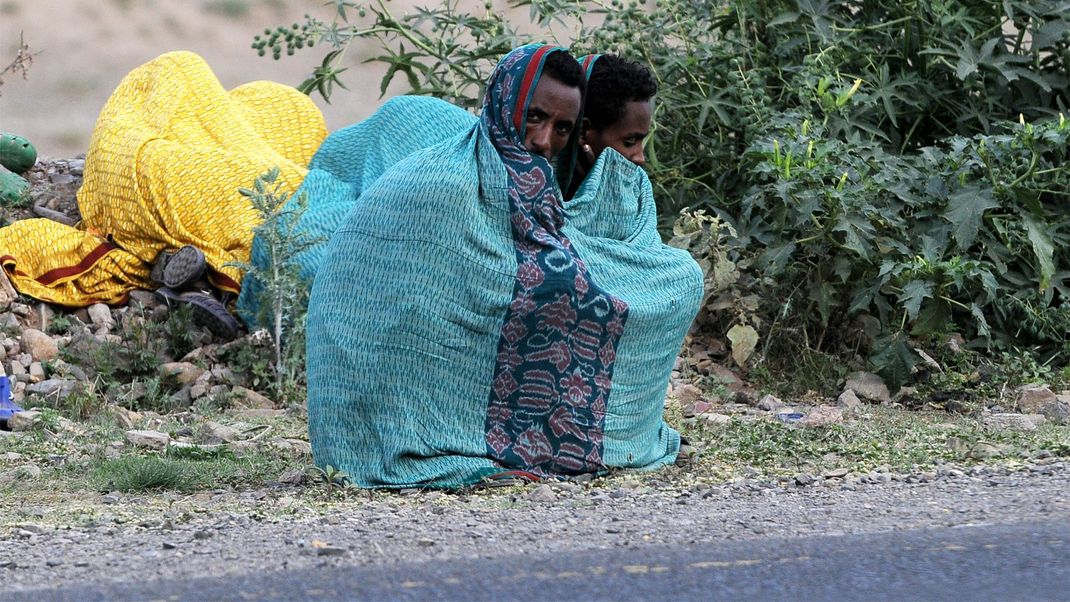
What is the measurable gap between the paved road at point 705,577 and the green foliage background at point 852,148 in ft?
9.58

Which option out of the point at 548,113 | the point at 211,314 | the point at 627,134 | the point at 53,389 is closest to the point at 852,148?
the point at 627,134

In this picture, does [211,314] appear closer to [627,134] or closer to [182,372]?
[182,372]

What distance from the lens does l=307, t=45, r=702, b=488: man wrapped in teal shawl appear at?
163 inches

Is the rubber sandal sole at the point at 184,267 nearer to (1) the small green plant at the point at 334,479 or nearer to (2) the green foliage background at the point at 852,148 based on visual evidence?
(2) the green foliage background at the point at 852,148

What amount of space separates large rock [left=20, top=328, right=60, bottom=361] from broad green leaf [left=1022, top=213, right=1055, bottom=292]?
405 cm

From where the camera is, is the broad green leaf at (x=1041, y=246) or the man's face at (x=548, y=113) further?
the broad green leaf at (x=1041, y=246)

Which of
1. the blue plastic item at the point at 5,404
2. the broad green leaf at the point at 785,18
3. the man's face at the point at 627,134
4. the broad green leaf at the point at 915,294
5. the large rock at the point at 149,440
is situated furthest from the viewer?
the broad green leaf at the point at 785,18

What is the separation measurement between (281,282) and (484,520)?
283 centimetres

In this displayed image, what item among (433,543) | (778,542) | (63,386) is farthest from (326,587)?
(63,386)

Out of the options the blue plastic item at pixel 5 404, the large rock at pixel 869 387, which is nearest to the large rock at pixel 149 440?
the blue plastic item at pixel 5 404

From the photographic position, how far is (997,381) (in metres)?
6.11

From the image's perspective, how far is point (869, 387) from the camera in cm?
617

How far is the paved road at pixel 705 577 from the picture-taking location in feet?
8.82

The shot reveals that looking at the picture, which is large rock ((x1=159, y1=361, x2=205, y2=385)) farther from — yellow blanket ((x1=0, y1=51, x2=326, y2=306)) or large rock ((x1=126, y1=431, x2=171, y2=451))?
large rock ((x1=126, y1=431, x2=171, y2=451))
